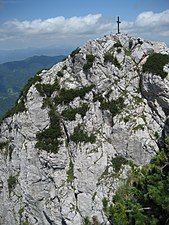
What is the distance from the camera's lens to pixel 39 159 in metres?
34.8

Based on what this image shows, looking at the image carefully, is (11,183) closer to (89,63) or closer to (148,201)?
(89,63)

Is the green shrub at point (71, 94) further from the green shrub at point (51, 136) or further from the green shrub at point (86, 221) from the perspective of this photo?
the green shrub at point (86, 221)

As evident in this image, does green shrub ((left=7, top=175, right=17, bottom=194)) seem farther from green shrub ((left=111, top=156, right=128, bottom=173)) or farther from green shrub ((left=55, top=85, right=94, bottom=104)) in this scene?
green shrub ((left=111, top=156, right=128, bottom=173))

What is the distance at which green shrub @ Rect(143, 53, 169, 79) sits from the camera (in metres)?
33.6

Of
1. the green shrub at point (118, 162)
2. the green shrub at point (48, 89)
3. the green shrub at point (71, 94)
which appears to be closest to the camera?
the green shrub at point (118, 162)

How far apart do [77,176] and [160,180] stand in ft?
47.6

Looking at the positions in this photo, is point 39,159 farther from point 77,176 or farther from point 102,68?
point 102,68

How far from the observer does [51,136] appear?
115 feet

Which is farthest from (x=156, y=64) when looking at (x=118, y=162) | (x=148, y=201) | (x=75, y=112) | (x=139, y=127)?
(x=148, y=201)

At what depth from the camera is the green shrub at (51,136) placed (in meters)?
34.7

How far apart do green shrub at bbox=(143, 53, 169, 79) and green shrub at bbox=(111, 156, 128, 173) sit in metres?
8.91

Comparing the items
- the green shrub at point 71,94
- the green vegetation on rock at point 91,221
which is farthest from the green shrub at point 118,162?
the green shrub at point 71,94

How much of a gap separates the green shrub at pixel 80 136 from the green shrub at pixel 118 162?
2860mm

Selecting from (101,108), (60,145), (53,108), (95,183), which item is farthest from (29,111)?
(95,183)
